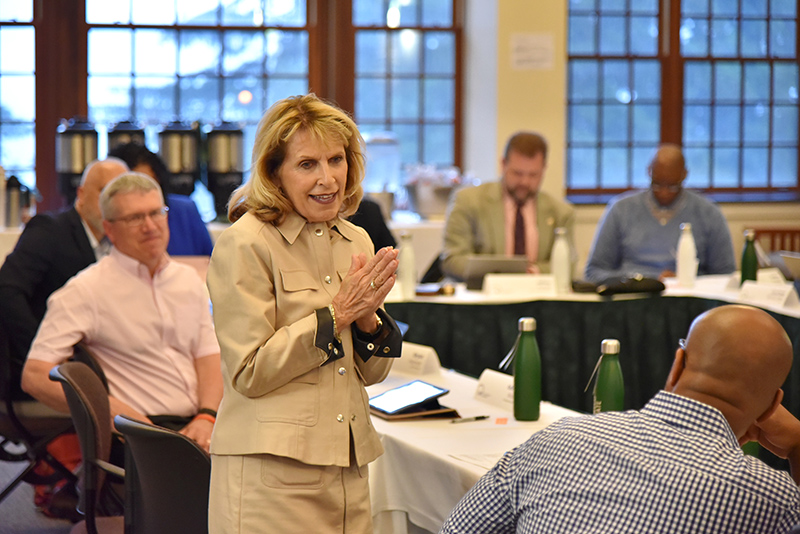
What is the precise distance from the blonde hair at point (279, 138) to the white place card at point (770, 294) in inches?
99.1

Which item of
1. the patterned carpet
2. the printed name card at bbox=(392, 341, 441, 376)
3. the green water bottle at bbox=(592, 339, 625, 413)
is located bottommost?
the patterned carpet

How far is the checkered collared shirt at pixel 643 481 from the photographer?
1.16m

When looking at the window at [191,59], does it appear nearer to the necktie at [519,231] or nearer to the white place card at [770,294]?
the necktie at [519,231]

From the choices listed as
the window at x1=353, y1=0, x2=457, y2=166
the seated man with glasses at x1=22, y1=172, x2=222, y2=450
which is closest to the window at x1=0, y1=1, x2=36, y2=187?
the window at x1=353, y1=0, x2=457, y2=166

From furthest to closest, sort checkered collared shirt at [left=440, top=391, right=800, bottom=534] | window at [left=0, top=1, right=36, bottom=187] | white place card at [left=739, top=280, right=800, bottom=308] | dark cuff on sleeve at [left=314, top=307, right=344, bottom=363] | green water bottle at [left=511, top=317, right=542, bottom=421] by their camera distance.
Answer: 1. window at [left=0, top=1, right=36, bottom=187]
2. white place card at [left=739, top=280, right=800, bottom=308]
3. green water bottle at [left=511, top=317, right=542, bottom=421]
4. dark cuff on sleeve at [left=314, top=307, right=344, bottom=363]
5. checkered collared shirt at [left=440, top=391, right=800, bottom=534]

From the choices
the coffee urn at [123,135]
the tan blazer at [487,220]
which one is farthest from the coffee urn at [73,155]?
the tan blazer at [487,220]

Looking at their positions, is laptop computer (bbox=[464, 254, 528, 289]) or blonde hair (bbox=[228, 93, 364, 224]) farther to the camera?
laptop computer (bbox=[464, 254, 528, 289])

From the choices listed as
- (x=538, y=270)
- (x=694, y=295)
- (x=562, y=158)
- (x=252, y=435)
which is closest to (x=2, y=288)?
(x=252, y=435)

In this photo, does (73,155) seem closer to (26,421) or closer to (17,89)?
(17,89)

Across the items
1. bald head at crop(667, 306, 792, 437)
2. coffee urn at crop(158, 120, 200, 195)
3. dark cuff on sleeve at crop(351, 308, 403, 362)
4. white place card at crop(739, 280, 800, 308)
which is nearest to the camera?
bald head at crop(667, 306, 792, 437)

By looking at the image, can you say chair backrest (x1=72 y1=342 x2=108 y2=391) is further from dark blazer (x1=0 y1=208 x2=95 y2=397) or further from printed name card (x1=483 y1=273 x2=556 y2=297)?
printed name card (x1=483 y1=273 x2=556 y2=297)

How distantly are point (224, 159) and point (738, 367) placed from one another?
4.50m

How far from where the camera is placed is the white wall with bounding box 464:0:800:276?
6.23 metres

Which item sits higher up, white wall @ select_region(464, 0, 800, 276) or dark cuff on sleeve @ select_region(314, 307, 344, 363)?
white wall @ select_region(464, 0, 800, 276)
